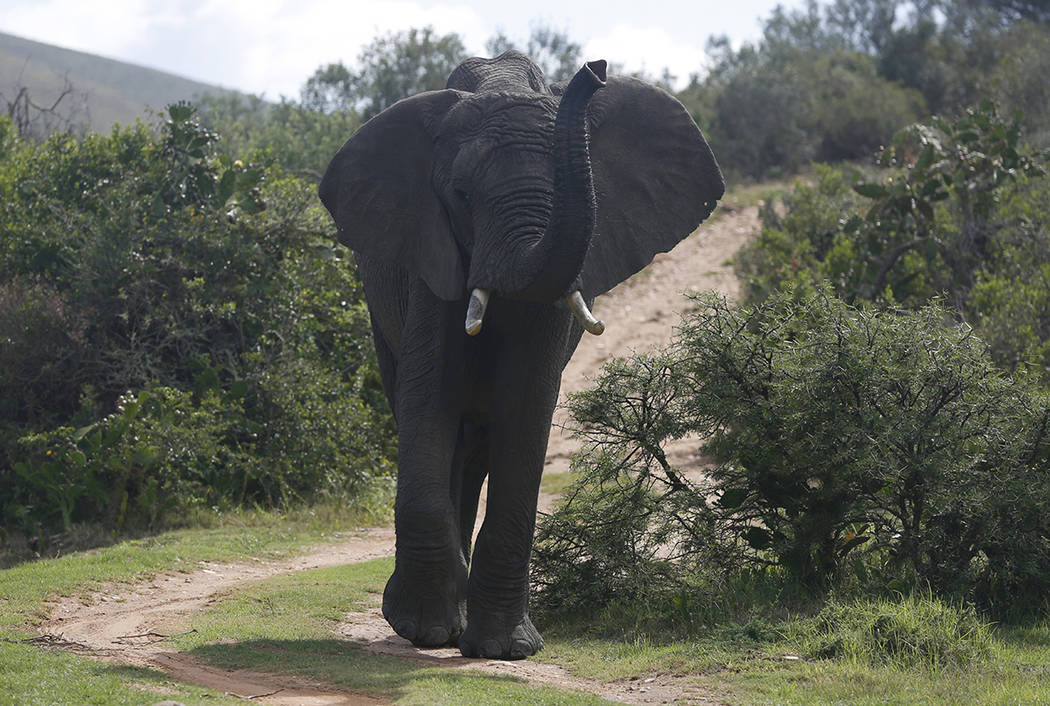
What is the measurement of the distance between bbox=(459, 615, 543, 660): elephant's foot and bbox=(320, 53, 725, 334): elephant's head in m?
1.86

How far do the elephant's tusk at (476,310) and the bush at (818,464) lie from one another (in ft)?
8.32

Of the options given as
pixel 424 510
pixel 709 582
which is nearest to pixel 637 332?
pixel 709 582

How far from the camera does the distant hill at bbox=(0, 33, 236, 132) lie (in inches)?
3445

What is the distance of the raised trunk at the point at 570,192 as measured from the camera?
6.16 meters

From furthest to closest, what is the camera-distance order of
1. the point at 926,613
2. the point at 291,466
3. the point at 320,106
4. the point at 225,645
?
the point at 320,106 → the point at 291,466 → the point at 225,645 → the point at 926,613

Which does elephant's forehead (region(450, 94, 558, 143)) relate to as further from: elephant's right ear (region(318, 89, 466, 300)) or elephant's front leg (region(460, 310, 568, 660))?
elephant's front leg (region(460, 310, 568, 660))

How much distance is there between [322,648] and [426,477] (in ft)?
4.03

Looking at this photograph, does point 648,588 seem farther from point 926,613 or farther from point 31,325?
point 31,325

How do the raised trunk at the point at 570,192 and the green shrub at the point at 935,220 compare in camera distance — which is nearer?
the raised trunk at the point at 570,192

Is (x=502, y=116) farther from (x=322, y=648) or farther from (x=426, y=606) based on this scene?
(x=322, y=648)

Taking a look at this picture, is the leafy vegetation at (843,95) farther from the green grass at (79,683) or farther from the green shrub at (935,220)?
the green grass at (79,683)

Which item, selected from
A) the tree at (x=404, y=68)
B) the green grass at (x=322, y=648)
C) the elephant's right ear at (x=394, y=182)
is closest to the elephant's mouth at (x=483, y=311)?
the elephant's right ear at (x=394, y=182)

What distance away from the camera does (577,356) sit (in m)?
22.0

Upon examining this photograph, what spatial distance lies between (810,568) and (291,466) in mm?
7113
